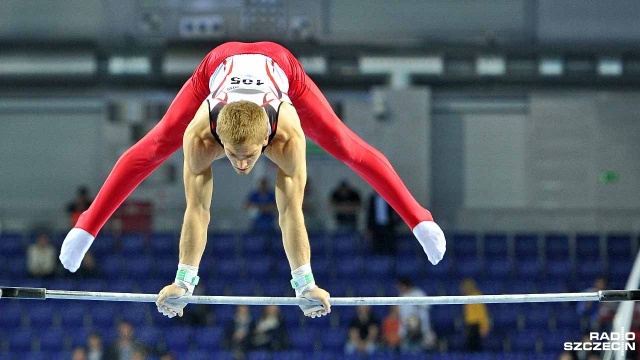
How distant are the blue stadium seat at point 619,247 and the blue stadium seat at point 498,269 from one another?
160 centimetres

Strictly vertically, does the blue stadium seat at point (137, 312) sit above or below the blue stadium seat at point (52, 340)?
above

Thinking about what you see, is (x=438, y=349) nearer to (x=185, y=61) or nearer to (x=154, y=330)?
(x=154, y=330)

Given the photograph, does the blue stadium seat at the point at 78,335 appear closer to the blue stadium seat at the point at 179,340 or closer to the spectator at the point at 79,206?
the blue stadium seat at the point at 179,340

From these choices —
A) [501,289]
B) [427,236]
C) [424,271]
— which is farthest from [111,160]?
[427,236]

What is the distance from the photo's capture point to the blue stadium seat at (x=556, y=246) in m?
14.8

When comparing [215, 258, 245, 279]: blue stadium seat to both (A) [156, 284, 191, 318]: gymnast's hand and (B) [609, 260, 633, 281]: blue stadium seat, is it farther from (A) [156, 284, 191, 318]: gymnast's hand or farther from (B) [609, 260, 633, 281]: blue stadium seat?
(A) [156, 284, 191, 318]: gymnast's hand

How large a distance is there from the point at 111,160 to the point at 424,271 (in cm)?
603

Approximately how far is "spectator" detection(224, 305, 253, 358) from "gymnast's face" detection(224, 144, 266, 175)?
6.50 m

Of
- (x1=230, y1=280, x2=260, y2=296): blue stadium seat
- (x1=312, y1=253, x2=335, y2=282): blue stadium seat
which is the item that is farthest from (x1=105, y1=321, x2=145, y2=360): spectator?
(x1=312, y1=253, x2=335, y2=282): blue stadium seat

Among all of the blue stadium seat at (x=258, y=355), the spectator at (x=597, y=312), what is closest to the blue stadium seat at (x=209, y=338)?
the blue stadium seat at (x=258, y=355)

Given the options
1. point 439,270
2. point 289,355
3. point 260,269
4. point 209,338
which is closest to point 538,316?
point 439,270

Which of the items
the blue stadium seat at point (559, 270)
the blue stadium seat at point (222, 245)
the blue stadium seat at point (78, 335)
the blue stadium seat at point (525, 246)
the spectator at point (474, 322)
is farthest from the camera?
the blue stadium seat at point (222, 245)

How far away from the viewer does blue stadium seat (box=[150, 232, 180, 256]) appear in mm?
15133

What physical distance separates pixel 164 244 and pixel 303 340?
3.39m
